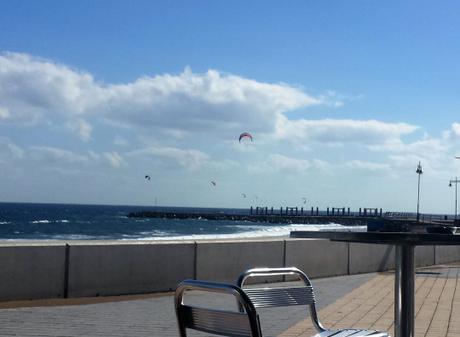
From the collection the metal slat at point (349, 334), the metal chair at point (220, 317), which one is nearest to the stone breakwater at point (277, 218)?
the metal slat at point (349, 334)

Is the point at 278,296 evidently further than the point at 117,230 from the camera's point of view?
No

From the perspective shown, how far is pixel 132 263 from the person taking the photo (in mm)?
10422

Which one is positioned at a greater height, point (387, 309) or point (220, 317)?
point (220, 317)

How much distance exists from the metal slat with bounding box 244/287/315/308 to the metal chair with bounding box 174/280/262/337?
0.38m

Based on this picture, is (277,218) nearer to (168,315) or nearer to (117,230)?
(117,230)

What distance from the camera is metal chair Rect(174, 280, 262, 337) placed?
3576 millimetres

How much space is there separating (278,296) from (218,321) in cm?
76

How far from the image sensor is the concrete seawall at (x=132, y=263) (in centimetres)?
938

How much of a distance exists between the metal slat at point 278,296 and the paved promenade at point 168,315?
113 inches

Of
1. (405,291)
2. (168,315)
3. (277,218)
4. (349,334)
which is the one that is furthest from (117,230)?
(349,334)

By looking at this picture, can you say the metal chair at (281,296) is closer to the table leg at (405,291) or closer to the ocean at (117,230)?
the table leg at (405,291)

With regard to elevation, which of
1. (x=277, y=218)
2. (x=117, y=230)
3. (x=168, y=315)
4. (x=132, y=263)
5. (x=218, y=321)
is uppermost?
(x=218, y=321)

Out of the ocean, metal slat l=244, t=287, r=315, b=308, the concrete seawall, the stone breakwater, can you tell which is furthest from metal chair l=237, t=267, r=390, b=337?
the stone breakwater

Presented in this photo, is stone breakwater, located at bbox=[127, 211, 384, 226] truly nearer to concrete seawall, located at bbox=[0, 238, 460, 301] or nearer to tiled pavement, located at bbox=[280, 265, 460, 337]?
tiled pavement, located at bbox=[280, 265, 460, 337]
